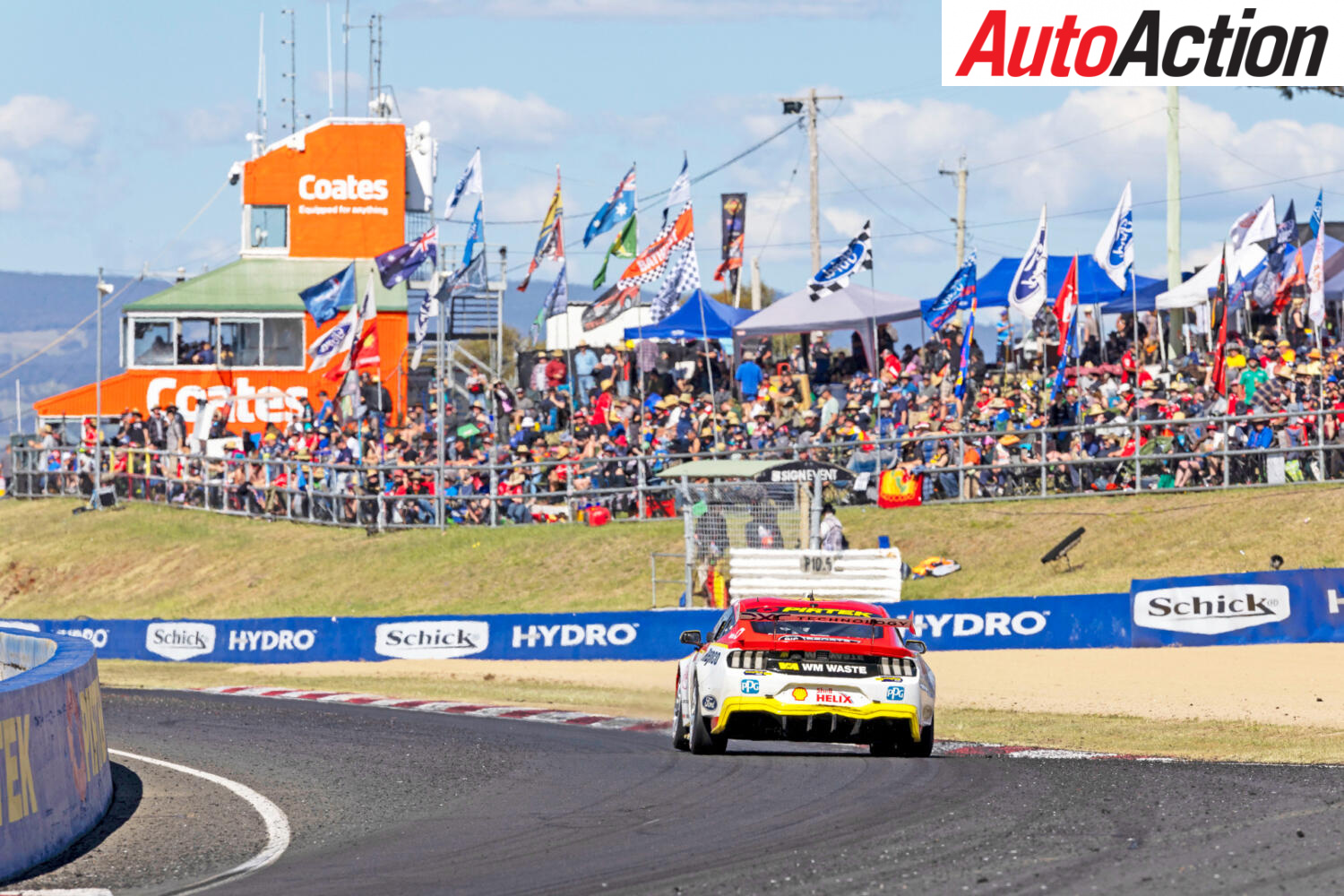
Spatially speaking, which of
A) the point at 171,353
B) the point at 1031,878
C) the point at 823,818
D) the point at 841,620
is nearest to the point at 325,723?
the point at 841,620

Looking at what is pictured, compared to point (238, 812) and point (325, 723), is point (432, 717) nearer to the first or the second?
point (325, 723)

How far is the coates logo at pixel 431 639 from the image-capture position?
105 ft

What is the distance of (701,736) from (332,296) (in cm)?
2983

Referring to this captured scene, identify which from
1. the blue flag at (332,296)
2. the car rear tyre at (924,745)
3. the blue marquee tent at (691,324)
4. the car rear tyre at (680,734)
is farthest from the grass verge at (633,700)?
the blue marquee tent at (691,324)

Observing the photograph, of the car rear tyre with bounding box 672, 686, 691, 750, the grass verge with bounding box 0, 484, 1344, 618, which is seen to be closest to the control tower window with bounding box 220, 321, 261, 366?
the grass verge with bounding box 0, 484, 1344, 618

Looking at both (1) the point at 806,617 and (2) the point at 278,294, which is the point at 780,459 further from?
(2) the point at 278,294

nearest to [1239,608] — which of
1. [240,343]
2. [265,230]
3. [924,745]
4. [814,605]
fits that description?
[814,605]

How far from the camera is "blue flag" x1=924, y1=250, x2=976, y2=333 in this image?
118ft

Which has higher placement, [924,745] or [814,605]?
[814,605]

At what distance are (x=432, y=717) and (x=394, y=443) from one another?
19.7 meters

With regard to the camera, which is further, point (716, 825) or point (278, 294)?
point (278, 294)

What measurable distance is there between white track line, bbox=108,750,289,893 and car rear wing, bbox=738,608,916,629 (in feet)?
14.8

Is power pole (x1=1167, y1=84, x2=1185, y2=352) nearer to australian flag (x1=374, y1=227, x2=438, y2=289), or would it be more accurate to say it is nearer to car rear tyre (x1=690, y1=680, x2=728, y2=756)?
australian flag (x1=374, y1=227, x2=438, y2=289)

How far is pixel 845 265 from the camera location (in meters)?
37.3
